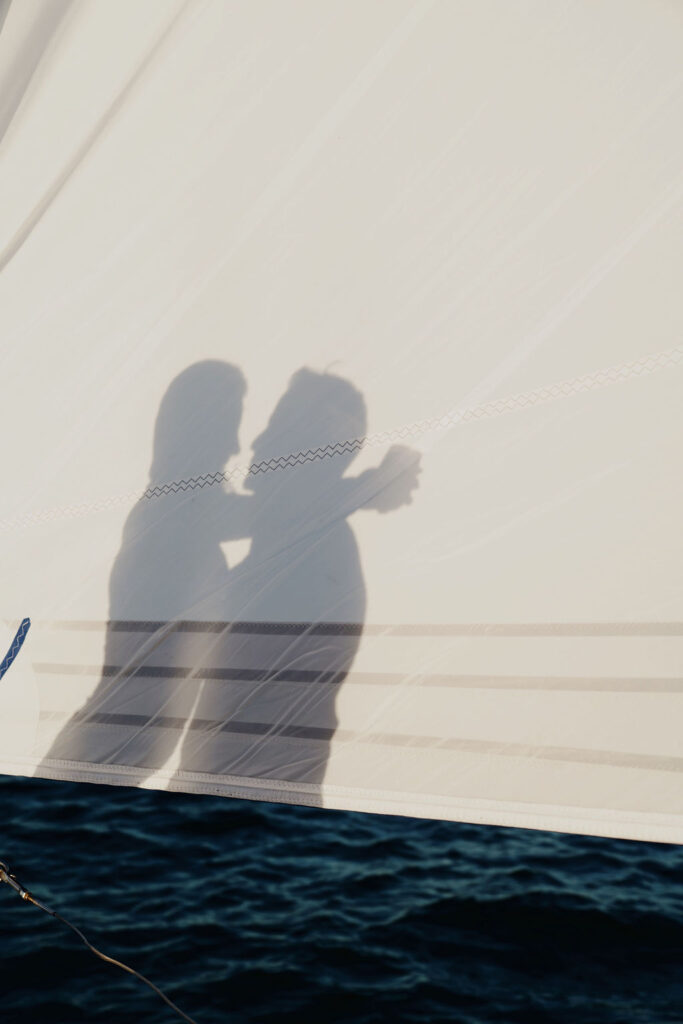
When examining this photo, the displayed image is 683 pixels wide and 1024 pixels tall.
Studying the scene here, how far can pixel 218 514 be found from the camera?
2498 mm

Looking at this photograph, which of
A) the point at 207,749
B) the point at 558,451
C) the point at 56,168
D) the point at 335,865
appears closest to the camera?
the point at 558,451

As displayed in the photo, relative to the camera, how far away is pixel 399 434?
2324 mm

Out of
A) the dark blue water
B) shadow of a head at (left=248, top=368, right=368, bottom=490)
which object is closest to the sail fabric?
shadow of a head at (left=248, top=368, right=368, bottom=490)

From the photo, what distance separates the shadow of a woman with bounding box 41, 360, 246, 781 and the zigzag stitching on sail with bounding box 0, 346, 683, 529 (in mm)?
20

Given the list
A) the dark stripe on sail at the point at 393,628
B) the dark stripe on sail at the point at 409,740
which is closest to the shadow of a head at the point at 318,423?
the dark stripe on sail at the point at 393,628

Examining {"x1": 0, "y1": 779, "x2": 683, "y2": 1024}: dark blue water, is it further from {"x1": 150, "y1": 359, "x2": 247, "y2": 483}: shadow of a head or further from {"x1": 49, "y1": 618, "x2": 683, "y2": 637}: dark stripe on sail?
{"x1": 150, "y1": 359, "x2": 247, "y2": 483}: shadow of a head

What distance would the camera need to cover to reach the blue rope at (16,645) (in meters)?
2.63

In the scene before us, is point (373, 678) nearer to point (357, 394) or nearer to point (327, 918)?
point (357, 394)

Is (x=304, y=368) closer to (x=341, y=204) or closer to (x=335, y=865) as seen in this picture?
(x=341, y=204)

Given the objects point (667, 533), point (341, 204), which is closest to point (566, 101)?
point (341, 204)

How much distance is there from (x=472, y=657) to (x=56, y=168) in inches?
67.3

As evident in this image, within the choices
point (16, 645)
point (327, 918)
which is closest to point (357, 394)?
point (16, 645)

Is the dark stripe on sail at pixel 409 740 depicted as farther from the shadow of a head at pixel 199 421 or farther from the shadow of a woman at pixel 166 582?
the shadow of a head at pixel 199 421

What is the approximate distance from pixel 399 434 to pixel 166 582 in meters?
0.79
